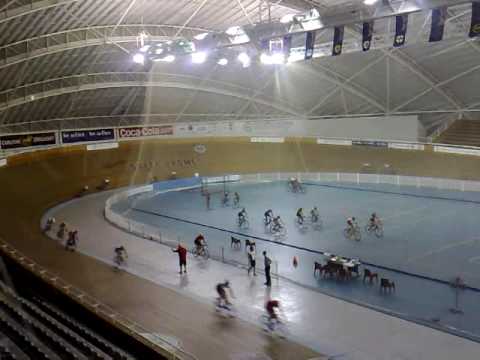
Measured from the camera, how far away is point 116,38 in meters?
27.1

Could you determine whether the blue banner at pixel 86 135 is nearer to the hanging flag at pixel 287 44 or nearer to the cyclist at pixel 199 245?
the hanging flag at pixel 287 44

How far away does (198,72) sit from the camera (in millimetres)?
36125

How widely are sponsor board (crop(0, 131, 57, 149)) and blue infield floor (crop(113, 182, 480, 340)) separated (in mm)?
8667

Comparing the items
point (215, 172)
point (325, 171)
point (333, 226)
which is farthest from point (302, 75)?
point (333, 226)

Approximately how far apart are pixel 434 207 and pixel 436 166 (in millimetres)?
9227

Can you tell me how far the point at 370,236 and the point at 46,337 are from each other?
12940mm

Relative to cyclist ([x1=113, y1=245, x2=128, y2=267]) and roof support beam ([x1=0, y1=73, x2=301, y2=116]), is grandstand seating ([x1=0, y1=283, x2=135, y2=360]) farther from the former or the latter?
roof support beam ([x1=0, y1=73, x2=301, y2=116])

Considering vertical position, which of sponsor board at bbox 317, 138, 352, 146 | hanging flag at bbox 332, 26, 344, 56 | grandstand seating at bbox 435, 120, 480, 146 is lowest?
sponsor board at bbox 317, 138, 352, 146

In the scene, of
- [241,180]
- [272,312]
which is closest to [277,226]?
[272,312]

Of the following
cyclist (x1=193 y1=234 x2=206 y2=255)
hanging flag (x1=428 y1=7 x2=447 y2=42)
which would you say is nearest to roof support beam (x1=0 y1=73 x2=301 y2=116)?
cyclist (x1=193 y1=234 x2=206 y2=255)

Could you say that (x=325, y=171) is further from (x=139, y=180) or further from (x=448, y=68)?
(x=139, y=180)

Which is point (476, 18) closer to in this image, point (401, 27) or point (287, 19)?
point (401, 27)

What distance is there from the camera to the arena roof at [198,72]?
23.3 m

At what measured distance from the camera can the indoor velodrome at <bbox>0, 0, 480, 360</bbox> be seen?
1001cm
